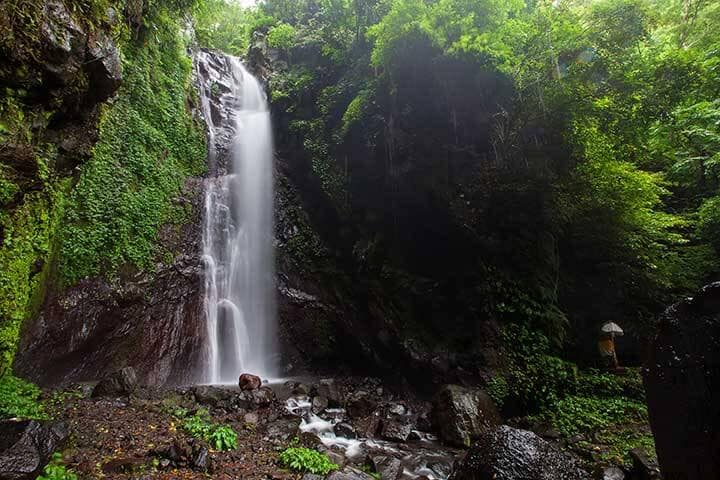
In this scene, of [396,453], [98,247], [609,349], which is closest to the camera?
[396,453]

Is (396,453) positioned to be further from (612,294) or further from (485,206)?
(612,294)

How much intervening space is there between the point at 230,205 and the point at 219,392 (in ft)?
21.5

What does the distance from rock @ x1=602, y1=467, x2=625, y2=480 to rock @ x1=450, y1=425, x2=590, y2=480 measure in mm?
1398

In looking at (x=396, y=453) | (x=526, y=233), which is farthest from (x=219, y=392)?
(x=526, y=233)

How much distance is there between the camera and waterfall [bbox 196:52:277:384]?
10320 mm

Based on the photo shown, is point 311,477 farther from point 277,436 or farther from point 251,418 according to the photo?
point 251,418

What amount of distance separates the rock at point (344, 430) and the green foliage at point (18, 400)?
4.65m

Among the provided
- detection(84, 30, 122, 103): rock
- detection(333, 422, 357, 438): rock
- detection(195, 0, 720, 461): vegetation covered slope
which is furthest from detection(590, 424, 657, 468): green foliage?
detection(84, 30, 122, 103): rock

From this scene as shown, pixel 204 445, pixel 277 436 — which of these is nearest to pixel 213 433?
pixel 204 445

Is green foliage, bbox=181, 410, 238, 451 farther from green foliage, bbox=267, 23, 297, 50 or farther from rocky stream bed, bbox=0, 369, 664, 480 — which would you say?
green foliage, bbox=267, 23, 297, 50

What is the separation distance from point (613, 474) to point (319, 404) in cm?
539

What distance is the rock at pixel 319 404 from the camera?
308 inches

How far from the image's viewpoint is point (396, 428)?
23.1 ft

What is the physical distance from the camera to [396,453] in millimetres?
6246
